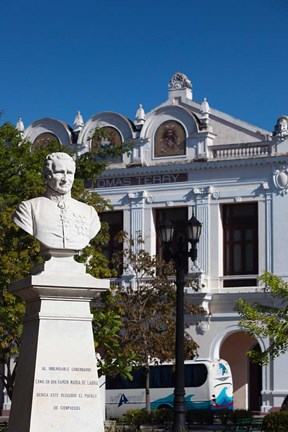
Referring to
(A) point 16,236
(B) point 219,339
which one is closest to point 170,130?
(B) point 219,339

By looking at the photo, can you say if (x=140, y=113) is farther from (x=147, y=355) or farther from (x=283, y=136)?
(x=147, y=355)

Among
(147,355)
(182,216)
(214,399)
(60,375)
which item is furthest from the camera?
(182,216)

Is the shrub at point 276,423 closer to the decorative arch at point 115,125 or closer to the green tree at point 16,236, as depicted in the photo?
the green tree at point 16,236

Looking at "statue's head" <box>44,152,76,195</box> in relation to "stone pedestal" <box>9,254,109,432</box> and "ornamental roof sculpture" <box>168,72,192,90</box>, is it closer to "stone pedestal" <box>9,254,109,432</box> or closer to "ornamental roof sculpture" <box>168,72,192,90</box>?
"stone pedestal" <box>9,254,109,432</box>

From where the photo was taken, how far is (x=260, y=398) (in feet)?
160

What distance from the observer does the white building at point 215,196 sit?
152ft

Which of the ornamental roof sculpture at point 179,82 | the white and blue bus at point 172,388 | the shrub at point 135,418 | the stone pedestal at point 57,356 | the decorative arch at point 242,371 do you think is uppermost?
the ornamental roof sculpture at point 179,82

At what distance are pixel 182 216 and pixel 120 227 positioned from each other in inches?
113

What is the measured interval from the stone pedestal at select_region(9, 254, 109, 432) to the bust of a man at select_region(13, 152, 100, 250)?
0.29 meters

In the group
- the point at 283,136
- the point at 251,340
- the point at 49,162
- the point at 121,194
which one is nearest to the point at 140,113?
the point at 121,194

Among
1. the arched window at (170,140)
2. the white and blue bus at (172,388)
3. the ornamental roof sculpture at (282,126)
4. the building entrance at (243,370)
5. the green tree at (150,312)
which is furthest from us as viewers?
the building entrance at (243,370)

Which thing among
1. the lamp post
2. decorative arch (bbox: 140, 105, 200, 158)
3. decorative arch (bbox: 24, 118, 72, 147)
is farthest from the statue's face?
decorative arch (bbox: 24, 118, 72, 147)

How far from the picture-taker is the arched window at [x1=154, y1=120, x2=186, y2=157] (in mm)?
48000

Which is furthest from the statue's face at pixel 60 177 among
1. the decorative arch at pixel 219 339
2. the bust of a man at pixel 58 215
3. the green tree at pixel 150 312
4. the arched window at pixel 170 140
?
the arched window at pixel 170 140
